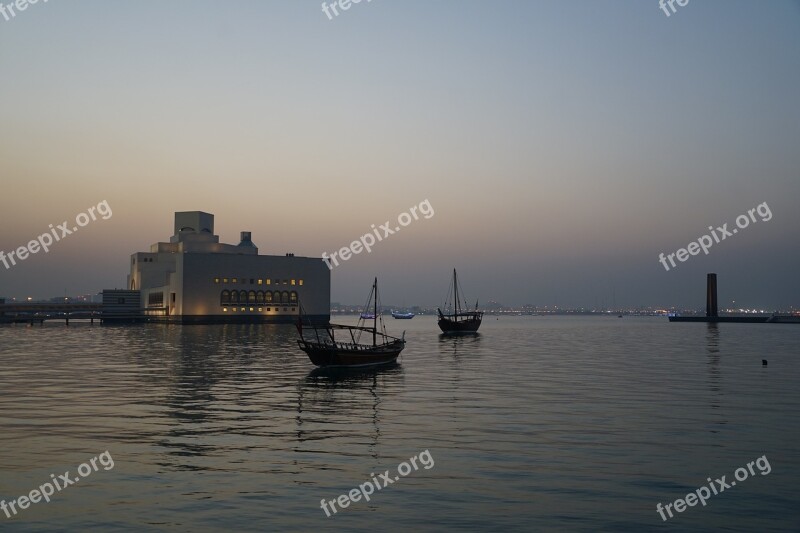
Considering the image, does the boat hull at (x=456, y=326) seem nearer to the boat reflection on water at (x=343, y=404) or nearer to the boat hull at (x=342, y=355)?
the boat hull at (x=342, y=355)

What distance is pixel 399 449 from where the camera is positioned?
87.2 ft

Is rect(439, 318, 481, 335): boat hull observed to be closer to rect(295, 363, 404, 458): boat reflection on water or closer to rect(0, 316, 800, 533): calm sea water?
rect(295, 363, 404, 458): boat reflection on water

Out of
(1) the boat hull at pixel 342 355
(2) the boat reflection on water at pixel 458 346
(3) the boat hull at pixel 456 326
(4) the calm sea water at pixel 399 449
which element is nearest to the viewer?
(4) the calm sea water at pixel 399 449

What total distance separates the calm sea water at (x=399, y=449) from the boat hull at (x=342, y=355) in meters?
6.63

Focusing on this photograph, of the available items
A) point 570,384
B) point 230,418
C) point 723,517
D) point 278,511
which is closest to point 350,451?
point 278,511

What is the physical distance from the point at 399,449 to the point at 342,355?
3441cm

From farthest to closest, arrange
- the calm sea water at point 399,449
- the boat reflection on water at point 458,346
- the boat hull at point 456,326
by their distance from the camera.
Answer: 1. the boat hull at point 456,326
2. the boat reflection on water at point 458,346
3. the calm sea water at point 399,449

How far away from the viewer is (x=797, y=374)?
60000mm

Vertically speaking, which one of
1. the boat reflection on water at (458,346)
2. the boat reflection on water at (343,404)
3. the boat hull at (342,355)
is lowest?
the boat reflection on water at (458,346)

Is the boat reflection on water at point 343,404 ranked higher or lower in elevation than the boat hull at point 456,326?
lower

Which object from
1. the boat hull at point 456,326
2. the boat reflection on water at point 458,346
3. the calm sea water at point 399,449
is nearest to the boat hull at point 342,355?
the calm sea water at point 399,449

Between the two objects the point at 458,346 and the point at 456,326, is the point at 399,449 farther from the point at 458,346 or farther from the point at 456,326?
the point at 456,326

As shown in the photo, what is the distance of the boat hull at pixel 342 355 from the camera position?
Result: 198 ft

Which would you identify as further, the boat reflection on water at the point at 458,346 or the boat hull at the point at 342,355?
the boat reflection on water at the point at 458,346
